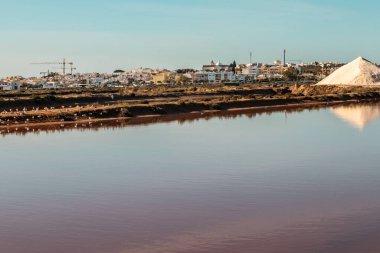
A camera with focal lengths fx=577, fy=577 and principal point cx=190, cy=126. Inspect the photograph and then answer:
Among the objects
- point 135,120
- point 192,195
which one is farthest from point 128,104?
point 192,195

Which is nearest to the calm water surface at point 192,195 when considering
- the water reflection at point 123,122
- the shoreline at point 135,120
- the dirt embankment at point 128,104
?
the water reflection at point 123,122

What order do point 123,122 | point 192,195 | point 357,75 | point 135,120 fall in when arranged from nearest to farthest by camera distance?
point 192,195
point 123,122
point 135,120
point 357,75

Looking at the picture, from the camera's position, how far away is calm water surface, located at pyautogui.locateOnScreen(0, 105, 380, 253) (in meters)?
13.4

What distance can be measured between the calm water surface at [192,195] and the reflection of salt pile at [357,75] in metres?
72.9

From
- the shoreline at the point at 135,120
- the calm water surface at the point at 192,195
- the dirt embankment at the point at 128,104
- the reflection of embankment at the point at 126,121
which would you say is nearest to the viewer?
the calm water surface at the point at 192,195

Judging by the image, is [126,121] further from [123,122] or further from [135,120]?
[135,120]

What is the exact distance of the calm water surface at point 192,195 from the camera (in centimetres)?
1341

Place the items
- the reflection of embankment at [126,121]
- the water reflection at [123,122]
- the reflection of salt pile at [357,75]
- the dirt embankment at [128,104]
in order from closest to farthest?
the water reflection at [123,122] < the reflection of embankment at [126,121] < the dirt embankment at [128,104] < the reflection of salt pile at [357,75]

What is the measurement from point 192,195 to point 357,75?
3639 inches

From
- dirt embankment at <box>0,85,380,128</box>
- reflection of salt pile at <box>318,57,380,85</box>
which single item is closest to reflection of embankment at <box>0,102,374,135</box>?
dirt embankment at <box>0,85,380,128</box>

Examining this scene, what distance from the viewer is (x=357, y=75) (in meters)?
105

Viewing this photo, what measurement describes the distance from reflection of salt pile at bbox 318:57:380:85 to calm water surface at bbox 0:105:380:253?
72.9 meters

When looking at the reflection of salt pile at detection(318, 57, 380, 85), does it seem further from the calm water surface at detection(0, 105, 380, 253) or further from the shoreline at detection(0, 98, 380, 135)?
the calm water surface at detection(0, 105, 380, 253)

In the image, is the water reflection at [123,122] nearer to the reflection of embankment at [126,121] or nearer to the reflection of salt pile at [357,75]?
the reflection of embankment at [126,121]
